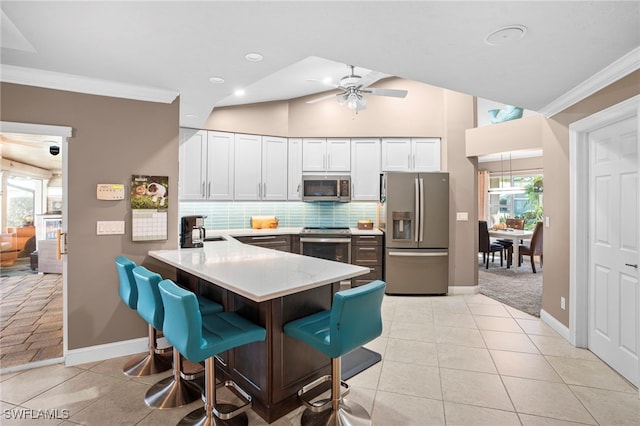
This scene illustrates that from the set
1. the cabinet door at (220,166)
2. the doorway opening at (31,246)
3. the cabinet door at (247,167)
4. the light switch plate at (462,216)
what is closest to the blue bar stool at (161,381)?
the doorway opening at (31,246)

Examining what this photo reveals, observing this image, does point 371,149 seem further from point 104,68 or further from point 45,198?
point 45,198

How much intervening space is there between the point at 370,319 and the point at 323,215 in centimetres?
392

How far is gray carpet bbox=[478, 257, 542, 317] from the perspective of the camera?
15.3 ft

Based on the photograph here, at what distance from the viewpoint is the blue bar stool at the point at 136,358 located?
259 centimetres

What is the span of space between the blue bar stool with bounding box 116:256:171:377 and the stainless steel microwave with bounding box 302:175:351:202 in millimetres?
3136

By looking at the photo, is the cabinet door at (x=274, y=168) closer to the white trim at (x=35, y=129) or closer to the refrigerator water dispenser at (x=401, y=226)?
the refrigerator water dispenser at (x=401, y=226)

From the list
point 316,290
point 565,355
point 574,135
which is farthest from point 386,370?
point 574,135

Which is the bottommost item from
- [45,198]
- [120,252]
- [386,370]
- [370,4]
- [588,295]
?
[386,370]

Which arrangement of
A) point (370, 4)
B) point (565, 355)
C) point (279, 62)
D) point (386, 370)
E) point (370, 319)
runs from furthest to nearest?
1. point (565, 355)
2. point (386, 370)
3. point (279, 62)
4. point (370, 319)
5. point (370, 4)

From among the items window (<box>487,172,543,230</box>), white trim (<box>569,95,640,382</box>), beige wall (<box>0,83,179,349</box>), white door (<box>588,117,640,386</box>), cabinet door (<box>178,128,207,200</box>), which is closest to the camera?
white door (<box>588,117,640,386</box>)

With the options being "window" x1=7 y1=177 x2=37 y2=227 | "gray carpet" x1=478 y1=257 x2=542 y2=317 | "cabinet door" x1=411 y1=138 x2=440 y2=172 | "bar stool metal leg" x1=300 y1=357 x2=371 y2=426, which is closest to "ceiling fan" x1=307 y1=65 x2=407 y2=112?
"cabinet door" x1=411 y1=138 x2=440 y2=172

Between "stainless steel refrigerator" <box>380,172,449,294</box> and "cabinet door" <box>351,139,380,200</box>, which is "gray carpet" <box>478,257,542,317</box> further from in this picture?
"cabinet door" <box>351,139,380,200</box>

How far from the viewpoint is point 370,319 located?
1967mm

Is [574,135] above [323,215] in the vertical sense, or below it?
above
